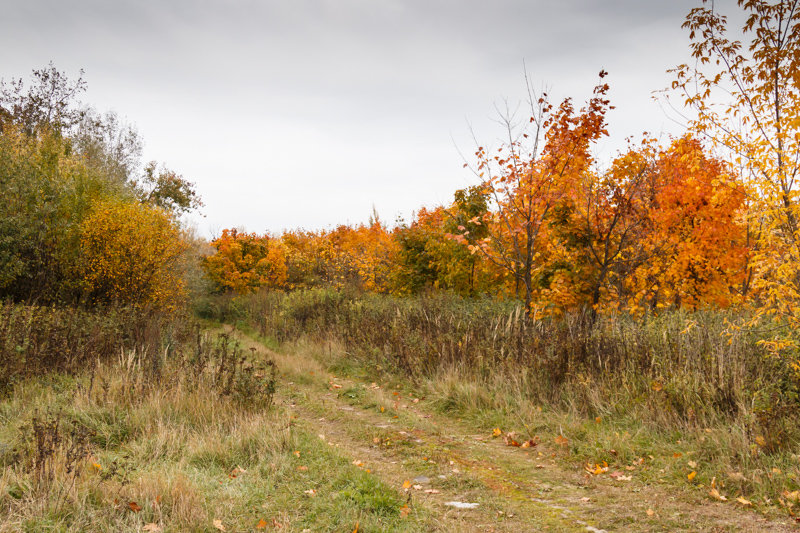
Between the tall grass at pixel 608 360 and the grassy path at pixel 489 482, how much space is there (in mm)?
961

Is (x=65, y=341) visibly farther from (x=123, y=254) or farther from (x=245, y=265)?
(x=245, y=265)

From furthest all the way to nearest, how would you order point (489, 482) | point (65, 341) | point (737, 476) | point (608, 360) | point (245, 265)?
point (245, 265)
point (65, 341)
point (608, 360)
point (489, 482)
point (737, 476)

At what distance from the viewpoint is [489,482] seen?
15.5ft

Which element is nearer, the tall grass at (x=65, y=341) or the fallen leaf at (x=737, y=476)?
the fallen leaf at (x=737, y=476)

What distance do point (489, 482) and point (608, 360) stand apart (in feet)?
8.61

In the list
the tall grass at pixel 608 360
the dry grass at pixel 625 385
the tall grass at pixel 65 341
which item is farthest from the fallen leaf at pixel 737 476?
the tall grass at pixel 65 341

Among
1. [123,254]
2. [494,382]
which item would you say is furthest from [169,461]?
[123,254]

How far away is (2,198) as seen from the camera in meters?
12.9

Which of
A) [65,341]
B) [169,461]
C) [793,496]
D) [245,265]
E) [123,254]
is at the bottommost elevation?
[169,461]

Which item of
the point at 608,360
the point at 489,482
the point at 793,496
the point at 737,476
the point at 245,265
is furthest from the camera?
the point at 245,265

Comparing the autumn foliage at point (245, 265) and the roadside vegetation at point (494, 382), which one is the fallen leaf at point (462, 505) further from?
the autumn foliage at point (245, 265)

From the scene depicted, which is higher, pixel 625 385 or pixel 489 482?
pixel 625 385

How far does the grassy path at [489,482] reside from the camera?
3902mm


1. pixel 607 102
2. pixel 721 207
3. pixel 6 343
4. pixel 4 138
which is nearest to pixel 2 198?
pixel 4 138
